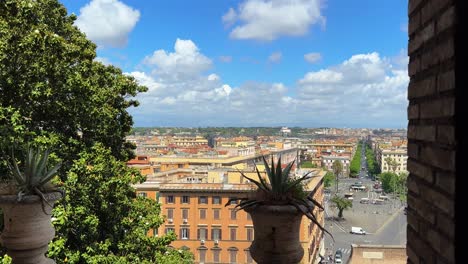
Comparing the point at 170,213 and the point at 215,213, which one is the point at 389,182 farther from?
the point at 170,213

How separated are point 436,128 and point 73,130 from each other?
35.3 ft

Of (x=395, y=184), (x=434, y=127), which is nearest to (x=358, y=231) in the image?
(x=395, y=184)

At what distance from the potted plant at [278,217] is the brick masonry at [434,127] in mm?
A: 1641

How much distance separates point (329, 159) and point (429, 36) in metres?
129

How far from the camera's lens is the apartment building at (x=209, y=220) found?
34.9m

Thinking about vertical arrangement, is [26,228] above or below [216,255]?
above

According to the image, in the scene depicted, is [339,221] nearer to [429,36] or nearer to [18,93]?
[18,93]

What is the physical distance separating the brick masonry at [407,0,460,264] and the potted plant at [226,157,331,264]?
164 centimetres

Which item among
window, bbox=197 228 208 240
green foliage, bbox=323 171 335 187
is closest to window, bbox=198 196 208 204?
window, bbox=197 228 208 240

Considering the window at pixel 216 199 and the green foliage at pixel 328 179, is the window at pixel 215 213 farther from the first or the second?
the green foliage at pixel 328 179

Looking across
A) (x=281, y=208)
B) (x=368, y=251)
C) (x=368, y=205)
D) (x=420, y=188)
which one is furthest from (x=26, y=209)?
(x=368, y=205)

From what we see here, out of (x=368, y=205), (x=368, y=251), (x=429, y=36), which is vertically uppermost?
(x=429, y=36)

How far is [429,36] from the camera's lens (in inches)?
77.9

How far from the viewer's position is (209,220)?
35.7 metres
